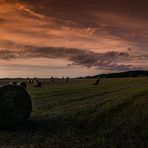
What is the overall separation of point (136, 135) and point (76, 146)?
3.86 m

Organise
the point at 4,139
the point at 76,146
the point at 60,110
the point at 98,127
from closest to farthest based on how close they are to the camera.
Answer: the point at 76,146 → the point at 4,139 → the point at 98,127 → the point at 60,110

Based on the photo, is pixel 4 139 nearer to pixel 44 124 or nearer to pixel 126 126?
pixel 44 124

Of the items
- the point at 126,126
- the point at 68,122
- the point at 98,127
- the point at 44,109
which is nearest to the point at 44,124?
the point at 68,122

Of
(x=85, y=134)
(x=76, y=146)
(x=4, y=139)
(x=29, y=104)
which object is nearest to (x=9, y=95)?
(x=29, y=104)

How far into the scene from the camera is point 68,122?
2131 cm

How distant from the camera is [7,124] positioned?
66.5 ft

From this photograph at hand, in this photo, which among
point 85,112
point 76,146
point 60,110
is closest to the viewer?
point 76,146

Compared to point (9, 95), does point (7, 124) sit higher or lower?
lower

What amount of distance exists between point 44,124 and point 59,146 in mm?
5411

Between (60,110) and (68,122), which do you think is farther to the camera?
(60,110)

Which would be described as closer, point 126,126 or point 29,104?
point 126,126

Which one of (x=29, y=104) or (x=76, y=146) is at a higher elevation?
(x=29, y=104)

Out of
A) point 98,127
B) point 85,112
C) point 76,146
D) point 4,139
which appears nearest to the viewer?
point 76,146

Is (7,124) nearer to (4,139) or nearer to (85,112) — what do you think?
(4,139)
